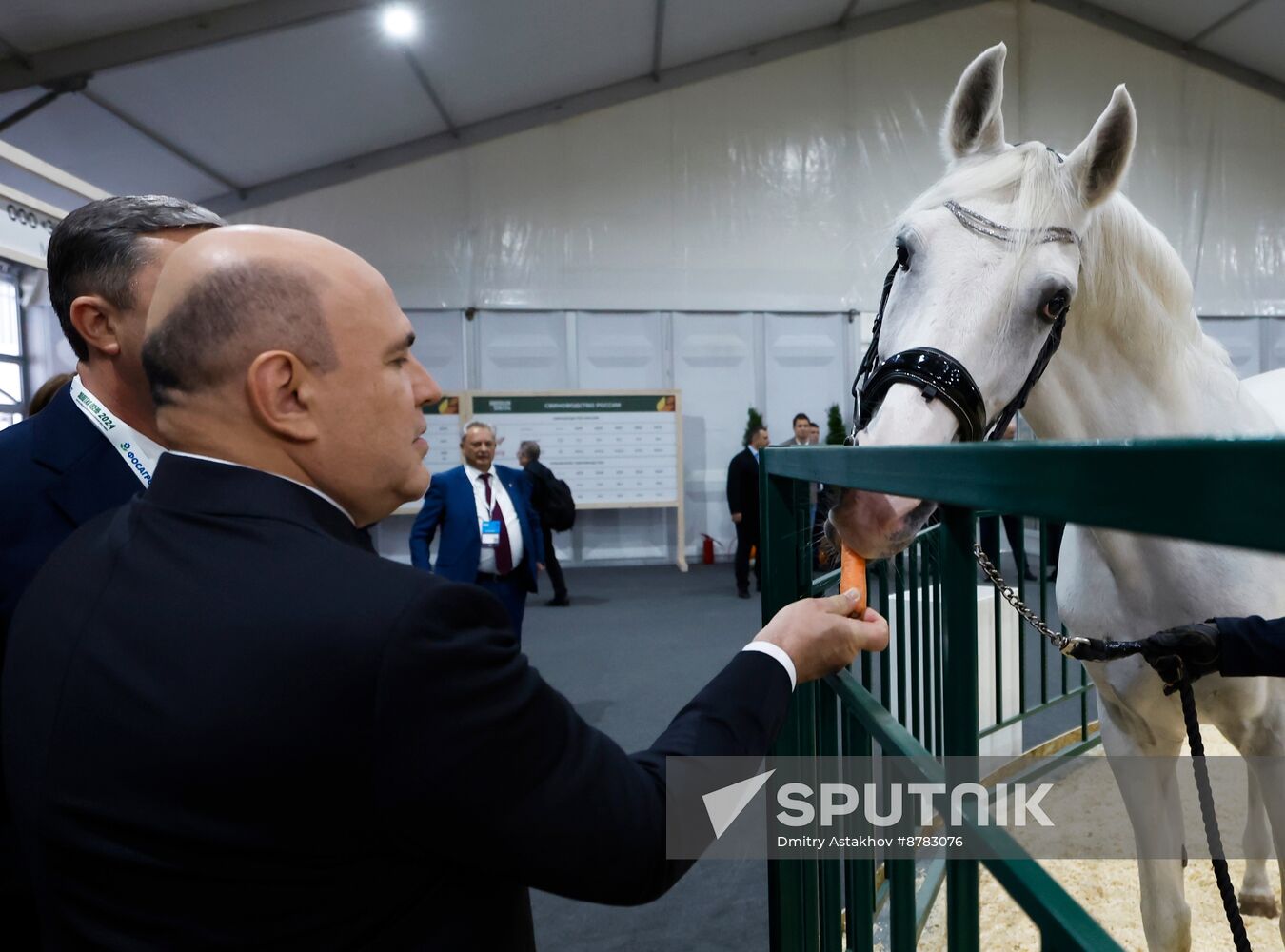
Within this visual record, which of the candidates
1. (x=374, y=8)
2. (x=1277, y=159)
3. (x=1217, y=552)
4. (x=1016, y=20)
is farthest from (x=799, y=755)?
(x=1277, y=159)

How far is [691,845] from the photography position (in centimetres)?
73

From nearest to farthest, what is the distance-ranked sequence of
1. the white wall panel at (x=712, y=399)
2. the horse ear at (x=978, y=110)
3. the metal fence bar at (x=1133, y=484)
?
the metal fence bar at (x=1133, y=484) → the horse ear at (x=978, y=110) → the white wall panel at (x=712, y=399)

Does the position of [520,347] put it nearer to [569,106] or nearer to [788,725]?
[569,106]

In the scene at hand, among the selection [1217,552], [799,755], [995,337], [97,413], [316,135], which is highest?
[316,135]

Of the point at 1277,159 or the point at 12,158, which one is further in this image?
the point at 1277,159

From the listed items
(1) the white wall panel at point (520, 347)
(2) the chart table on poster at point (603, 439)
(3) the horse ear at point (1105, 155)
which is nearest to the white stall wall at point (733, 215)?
(1) the white wall panel at point (520, 347)

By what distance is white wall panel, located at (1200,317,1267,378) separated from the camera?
1034 cm

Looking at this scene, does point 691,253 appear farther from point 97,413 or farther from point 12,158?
point 97,413

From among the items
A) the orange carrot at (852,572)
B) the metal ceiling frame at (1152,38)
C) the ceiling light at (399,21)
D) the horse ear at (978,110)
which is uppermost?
the metal ceiling frame at (1152,38)

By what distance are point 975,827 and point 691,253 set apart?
9.58 metres

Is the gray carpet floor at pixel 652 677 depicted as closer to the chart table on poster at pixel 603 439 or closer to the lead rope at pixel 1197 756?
→ the lead rope at pixel 1197 756

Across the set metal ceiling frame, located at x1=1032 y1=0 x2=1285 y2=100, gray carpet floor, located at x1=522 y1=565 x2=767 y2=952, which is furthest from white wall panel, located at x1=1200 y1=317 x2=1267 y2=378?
gray carpet floor, located at x1=522 y1=565 x2=767 y2=952

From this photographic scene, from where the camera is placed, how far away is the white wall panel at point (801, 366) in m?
9.73

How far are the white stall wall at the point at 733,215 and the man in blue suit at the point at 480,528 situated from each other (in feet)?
17.1
